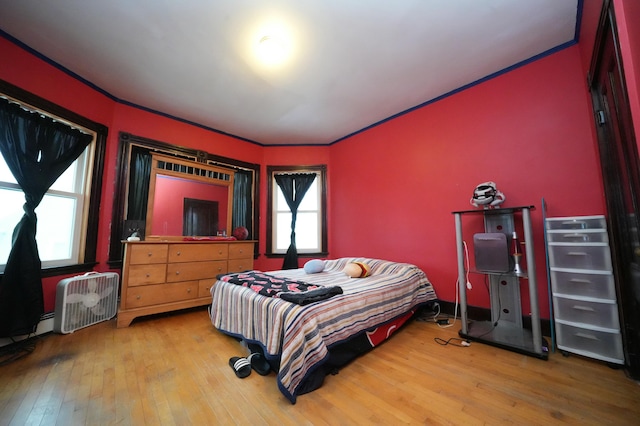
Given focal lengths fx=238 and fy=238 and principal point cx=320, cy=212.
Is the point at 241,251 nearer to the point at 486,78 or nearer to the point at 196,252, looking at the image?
the point at 196,252

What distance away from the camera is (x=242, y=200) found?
4188mm

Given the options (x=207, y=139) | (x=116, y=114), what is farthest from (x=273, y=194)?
(x=116, y=114)

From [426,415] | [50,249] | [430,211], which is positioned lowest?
[426,415]

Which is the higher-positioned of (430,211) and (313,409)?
(430,211)

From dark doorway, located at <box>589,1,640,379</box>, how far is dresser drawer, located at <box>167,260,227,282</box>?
12.4 feet

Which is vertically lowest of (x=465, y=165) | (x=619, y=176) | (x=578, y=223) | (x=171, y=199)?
(x=578, y=223)

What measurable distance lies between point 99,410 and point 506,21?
13.3 feet

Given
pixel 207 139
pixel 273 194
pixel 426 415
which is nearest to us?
pixel 426 415

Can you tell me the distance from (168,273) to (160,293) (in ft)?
0.77

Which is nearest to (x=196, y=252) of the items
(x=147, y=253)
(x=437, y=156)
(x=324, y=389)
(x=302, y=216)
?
(x=147, y=253)

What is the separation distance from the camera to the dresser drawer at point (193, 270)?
2.91 m

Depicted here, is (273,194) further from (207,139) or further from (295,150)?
(207,139)

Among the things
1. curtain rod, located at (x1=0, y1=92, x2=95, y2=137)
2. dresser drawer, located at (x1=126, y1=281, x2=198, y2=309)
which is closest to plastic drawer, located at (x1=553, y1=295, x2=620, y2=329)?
dresser drawer, located at (x1=126, y1=281, x2=198, y2=309)

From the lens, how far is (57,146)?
2.51 m
